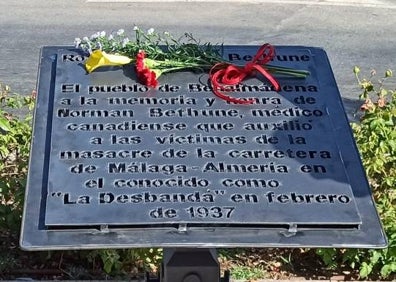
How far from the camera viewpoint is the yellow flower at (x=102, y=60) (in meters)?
4.07

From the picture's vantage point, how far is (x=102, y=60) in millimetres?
4070

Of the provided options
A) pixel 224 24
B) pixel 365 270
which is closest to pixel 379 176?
pixel 365 270

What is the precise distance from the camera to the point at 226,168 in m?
3.58

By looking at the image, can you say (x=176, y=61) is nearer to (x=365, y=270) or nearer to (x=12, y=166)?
(x=365, y=270)

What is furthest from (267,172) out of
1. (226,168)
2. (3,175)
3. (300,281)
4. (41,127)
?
(3,175)

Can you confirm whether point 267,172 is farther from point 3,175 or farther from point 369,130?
point 3,175

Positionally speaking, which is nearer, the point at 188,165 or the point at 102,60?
the point at 188,165

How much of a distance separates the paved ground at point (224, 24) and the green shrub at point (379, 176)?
3.26m

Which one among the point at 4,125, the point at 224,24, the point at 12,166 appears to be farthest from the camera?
the point at 224,24

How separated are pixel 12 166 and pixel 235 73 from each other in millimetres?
1906

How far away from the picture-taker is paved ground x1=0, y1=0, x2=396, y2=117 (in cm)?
955

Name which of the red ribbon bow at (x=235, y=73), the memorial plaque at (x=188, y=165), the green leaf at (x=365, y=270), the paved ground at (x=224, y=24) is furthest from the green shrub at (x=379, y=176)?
the paved ground at (x=224, y=24)

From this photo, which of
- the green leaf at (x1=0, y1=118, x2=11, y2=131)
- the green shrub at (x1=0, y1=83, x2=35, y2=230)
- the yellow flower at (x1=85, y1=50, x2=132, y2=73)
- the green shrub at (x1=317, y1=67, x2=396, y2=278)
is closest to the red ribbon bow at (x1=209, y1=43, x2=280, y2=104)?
the yellow flower at (x1=85, y1=50, x2=132, y2=73)

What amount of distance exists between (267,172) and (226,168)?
0.16m
